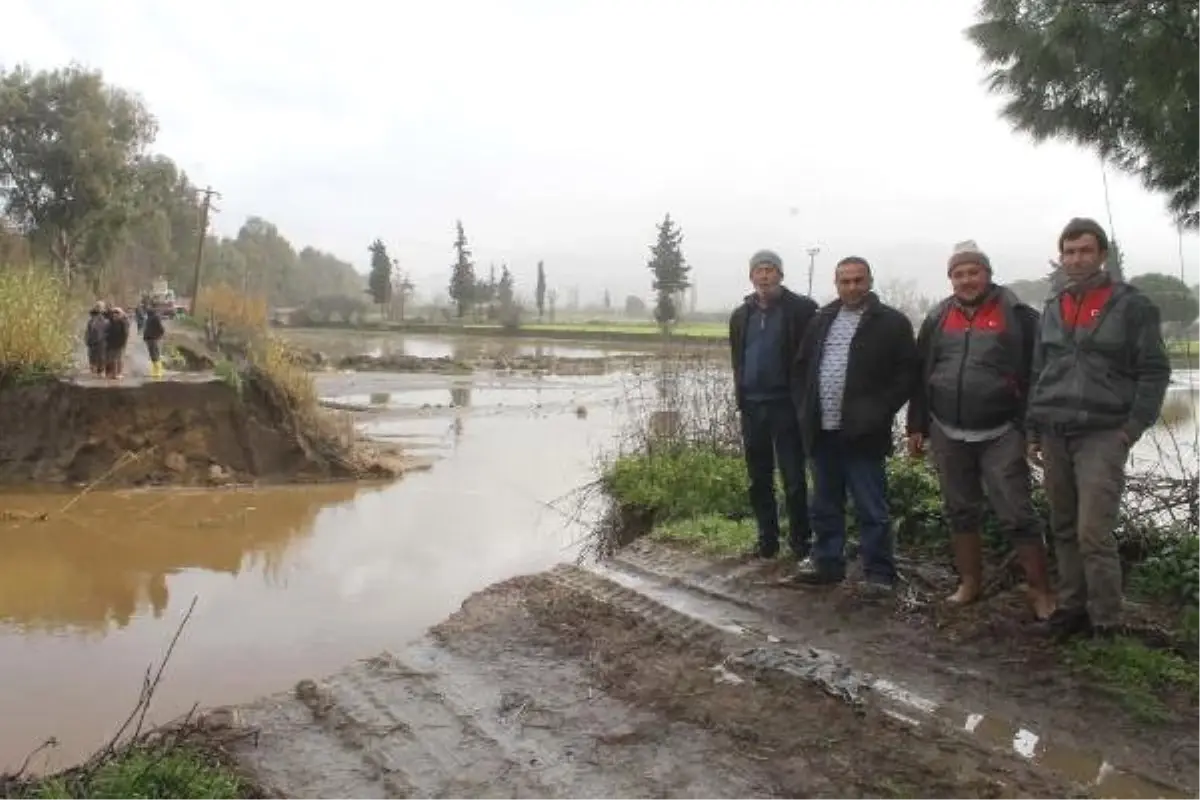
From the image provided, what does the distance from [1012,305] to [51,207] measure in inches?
1456

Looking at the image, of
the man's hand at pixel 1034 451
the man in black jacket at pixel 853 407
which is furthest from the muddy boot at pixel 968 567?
the man's hand at pixel 1034 451

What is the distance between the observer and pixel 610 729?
11.5 ft

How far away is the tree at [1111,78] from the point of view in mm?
3896

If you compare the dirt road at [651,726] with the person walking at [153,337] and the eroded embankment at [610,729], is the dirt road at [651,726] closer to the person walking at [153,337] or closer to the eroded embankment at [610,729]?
the eroded embankment at [610,729]

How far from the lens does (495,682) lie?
4.07 m

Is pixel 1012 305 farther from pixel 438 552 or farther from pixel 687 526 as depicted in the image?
pixel 438 552

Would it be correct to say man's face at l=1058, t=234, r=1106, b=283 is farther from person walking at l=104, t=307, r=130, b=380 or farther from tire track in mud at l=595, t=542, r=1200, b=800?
person walking at l=104, t=307, r=130, b=380

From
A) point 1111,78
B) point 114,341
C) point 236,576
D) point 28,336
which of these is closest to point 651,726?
point 1111,78

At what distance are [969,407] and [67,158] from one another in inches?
1405

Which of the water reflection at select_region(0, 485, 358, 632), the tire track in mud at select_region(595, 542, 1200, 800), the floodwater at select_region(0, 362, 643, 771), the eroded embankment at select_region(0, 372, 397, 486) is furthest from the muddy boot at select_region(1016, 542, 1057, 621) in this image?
the eroded embankment at select_region(0, 372, 397, 486)

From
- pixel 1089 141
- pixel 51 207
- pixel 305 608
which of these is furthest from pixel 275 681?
pixel 51 207

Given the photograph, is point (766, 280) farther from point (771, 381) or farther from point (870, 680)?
point (870, 680)

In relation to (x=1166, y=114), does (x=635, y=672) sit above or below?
below

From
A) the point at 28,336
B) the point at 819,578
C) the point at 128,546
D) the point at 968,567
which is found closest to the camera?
the point at 968,567
